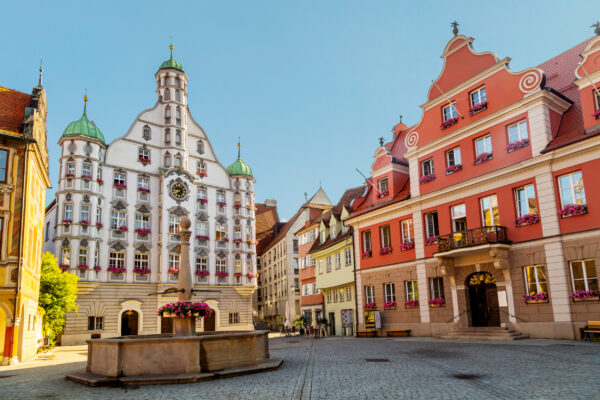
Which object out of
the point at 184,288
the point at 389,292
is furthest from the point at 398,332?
the point at 184,288

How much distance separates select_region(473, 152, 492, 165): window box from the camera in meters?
26.9

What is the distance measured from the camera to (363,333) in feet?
111

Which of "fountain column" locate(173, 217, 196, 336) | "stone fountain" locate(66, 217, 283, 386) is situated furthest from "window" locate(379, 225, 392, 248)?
"stone fountain" locate(66, 217, 283, 386)

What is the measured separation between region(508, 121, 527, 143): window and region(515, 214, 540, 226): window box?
4.13 meters

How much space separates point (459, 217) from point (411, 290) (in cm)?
610

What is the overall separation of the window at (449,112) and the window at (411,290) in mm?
10635

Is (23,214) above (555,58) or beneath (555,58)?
beneath

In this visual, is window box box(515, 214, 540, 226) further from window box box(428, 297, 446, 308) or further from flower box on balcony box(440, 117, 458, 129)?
flower box on balcony box(440, 117, 458, 129)

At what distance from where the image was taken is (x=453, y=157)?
29781 millimetres

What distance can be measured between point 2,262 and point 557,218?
2644 centimetres

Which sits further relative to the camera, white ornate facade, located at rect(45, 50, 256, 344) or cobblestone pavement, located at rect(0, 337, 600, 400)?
white ornate facade, located at rect(45, 50, 256, 344)

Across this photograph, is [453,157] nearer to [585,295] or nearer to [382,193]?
[382,193]

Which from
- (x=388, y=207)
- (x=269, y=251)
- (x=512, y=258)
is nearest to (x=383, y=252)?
(x=388, y=207)

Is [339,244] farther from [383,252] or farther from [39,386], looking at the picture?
[39,386]
